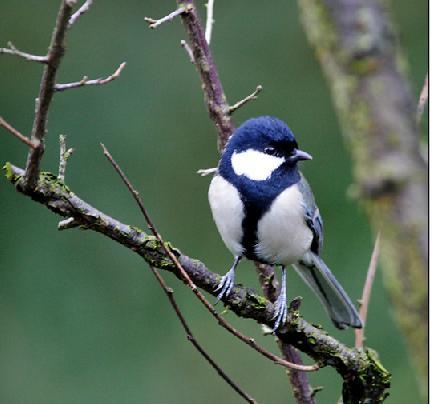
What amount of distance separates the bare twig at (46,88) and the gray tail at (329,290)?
1.17m

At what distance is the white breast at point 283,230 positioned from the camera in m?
2.20

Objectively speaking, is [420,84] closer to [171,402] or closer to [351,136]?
[171,402]

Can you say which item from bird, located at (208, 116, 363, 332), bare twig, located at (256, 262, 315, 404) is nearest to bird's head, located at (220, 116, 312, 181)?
bird, located at (208, 116, 363, 332)

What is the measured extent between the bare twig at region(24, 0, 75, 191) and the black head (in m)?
0.89

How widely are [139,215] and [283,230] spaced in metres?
2.17

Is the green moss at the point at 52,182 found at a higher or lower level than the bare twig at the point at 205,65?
lower

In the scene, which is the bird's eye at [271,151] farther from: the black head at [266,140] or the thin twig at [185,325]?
the thin twig at [185,325]

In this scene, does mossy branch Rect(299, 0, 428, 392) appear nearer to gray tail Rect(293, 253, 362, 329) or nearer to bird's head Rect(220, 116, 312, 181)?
bird's head Rect(220, 116, 312, 181)

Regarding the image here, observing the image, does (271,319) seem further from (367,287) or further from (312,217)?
(312,217)

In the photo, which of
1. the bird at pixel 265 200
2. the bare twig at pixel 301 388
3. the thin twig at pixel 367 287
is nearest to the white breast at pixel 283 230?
the bird at pixel 265 200

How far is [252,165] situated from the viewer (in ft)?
7.35

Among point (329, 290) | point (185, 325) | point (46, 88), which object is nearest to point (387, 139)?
point (46, 88)

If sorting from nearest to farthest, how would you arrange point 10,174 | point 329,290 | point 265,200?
point 10,174 → point 265,200 → point 329,290

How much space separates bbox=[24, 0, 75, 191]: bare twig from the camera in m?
1.18
